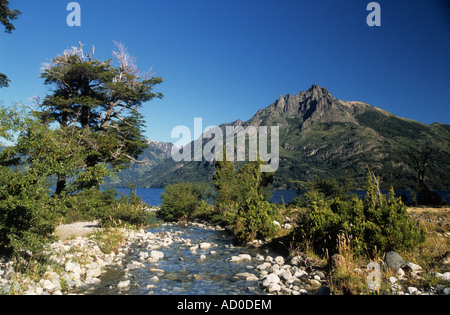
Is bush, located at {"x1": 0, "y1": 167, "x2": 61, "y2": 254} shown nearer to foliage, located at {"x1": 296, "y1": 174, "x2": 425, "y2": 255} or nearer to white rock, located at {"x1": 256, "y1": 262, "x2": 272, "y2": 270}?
white rock, located at {"x1": 256, "y1": 262, "x2": 272, "y2": 270}

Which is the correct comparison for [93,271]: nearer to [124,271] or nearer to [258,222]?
[124,271]

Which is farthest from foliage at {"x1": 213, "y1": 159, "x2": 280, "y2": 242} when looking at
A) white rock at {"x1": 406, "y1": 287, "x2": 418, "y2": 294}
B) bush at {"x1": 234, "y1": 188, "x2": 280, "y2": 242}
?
white rock at {"x1": 406, "y1": 287, "x2": 418, "y2": 294}

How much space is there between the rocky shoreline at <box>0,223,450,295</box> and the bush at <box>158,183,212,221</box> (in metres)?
13.5

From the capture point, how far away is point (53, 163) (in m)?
7.94

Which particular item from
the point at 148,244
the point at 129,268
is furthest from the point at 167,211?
the point at 129,268

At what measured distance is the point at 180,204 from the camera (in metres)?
27.0

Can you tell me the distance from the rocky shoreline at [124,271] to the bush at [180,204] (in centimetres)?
1349

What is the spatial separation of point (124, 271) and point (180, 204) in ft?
56.7

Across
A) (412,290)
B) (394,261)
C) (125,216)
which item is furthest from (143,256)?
(412,290)

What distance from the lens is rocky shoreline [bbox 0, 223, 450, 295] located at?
6.80m

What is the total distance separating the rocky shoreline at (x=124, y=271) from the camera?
680 cm

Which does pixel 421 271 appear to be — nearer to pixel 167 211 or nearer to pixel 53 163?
pixel 53 163

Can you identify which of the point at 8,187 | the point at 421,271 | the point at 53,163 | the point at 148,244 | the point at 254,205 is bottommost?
the point at 148,244
